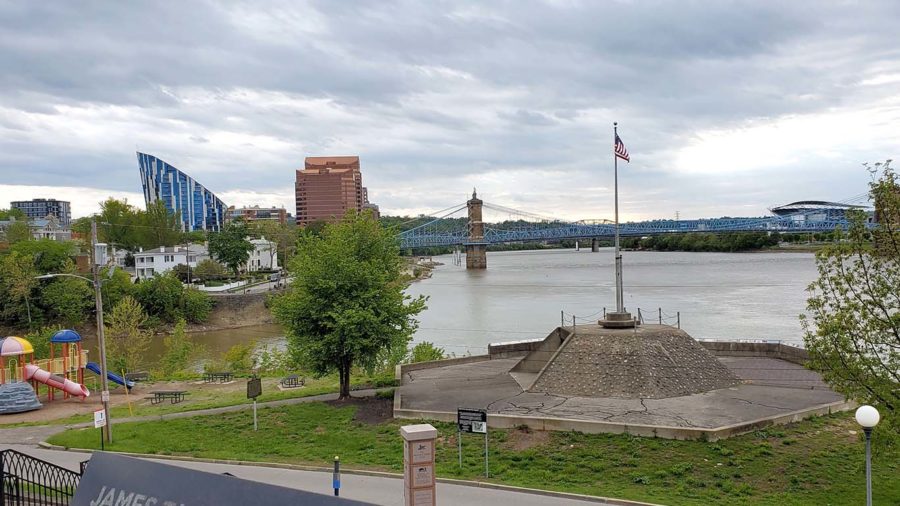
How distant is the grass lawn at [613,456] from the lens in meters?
12.3

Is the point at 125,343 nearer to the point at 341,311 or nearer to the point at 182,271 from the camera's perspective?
the point at 341,311

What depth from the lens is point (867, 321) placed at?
37.9 feet

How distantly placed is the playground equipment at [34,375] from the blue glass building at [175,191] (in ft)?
492

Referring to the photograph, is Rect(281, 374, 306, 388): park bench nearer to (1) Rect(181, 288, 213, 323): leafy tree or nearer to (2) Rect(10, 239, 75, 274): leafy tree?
(1) Rect(181, 288, 213, 323): leafy tree

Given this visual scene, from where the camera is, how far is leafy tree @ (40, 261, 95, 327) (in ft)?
182

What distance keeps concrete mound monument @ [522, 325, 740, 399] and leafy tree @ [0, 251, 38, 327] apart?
47.4 m

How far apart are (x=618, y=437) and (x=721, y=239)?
476 ft

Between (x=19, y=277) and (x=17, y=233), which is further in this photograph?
(x=17, y=233)

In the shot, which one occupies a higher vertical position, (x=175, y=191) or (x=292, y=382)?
(x=175, y=191)

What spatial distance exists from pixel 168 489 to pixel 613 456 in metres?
10.4

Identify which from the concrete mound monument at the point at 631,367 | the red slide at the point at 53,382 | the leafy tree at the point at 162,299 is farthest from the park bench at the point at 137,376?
the leafy tree at the point at 162,299

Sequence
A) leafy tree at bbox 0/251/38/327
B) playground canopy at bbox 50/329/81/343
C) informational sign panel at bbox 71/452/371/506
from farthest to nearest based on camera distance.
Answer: leafy tree at bbox 0/251/38/327
playground canopy at bbox 50/329/81/343
informational sign panel at bbox 71/452/371/506

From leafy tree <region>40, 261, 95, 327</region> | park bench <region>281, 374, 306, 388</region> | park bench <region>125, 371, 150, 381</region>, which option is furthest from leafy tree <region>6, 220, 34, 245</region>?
park bench <region>281, 374, 306, 388</region>

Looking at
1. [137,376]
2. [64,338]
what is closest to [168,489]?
[64,338]
